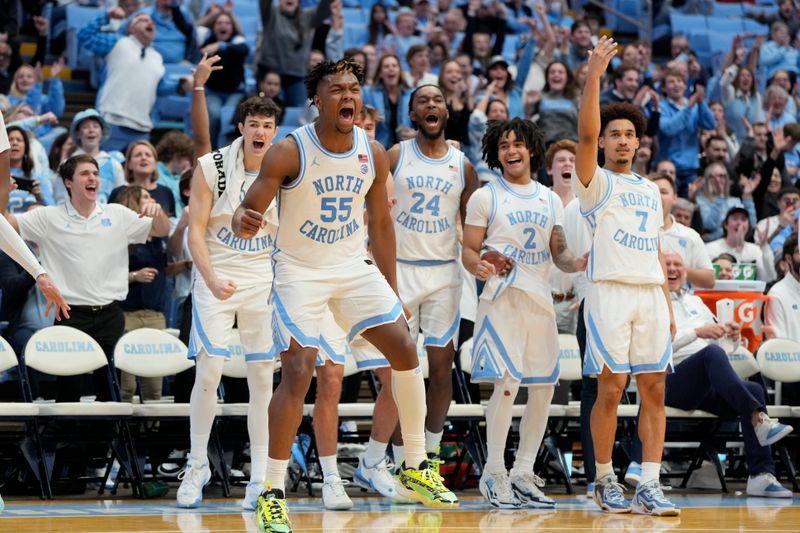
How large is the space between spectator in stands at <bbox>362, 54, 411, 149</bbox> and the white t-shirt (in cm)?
447

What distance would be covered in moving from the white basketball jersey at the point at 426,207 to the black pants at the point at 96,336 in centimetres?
220

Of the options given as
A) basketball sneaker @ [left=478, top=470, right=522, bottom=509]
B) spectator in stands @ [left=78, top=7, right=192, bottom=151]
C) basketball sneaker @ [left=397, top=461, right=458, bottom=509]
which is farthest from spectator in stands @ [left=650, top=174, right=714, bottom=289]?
spectator in stands @ [left=78, top=7, right=192, bottom=151]

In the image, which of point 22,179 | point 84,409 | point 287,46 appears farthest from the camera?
point 287,46

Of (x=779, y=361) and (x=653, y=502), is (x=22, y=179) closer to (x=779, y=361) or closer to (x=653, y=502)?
(x=653, y=502)

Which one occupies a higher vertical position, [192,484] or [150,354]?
[150,354]

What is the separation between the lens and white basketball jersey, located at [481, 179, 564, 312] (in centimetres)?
821

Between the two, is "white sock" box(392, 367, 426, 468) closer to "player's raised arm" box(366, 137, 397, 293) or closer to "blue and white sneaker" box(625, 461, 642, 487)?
"player's raised arm" box(366, 137, 397, 293)

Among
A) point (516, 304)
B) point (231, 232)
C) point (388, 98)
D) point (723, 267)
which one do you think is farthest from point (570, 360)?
point (388, 98)

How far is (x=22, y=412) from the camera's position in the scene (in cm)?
829

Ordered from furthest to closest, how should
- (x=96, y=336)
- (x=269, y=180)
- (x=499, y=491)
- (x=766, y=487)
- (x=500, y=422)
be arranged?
1. (x=96, y=336)
2. (x=766, y=487)
3. (x=500, y=422)
4. (x=499, y=491)
5. (x=269, y=180)

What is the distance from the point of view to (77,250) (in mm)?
9164

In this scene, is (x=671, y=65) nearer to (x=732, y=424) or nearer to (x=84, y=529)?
(x=732, y=424)

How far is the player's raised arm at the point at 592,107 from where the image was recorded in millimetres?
7305

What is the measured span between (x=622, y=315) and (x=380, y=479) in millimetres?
1843
